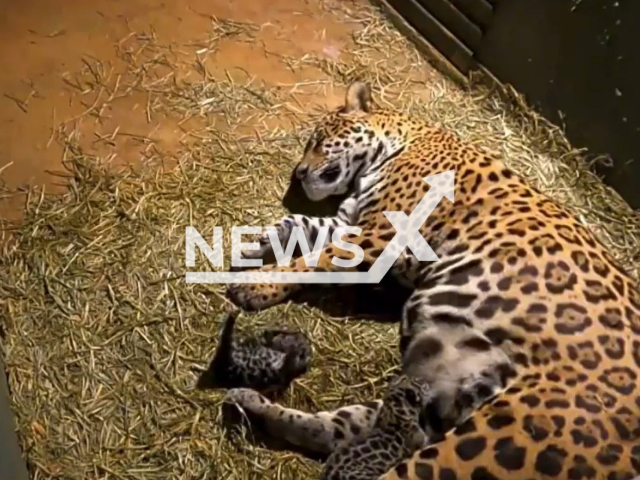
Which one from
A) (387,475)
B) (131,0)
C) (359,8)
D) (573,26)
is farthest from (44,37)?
(387,475)

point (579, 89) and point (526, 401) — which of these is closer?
point (526, 401)

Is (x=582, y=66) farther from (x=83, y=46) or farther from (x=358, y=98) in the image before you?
(x=83, y=46)

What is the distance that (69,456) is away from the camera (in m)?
2.83

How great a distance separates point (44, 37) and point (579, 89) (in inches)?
107

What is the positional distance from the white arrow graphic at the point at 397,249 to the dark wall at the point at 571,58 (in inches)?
40.4

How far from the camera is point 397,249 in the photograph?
10.3ft

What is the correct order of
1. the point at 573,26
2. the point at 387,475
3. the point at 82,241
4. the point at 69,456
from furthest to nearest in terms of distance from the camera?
the point at 573,26 < the point at 82,241 < the point at 69,456 < the point at 387,475

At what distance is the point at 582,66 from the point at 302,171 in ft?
4.67

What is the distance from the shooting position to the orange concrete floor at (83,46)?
371cm

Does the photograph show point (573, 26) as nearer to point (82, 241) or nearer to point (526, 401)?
point (526, 401)

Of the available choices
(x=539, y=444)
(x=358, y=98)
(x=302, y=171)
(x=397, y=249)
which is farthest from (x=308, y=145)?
(x=539, y=444)

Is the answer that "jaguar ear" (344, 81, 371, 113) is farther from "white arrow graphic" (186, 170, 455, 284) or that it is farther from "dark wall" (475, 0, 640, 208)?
"dark wall" (475, 0, 640, 208)

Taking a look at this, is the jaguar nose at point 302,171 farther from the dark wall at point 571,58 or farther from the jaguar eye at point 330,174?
the dark wall at point 571,58

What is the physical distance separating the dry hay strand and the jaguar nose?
0.19 metres
